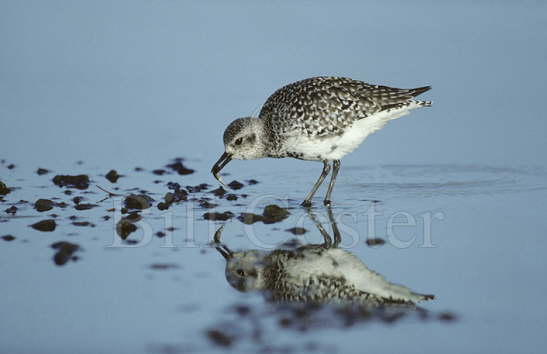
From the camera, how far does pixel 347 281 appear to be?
6973 millimetres

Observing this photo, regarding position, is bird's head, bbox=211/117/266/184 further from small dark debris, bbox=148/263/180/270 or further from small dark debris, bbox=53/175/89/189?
small dark debris, bbox=148/263/180/270

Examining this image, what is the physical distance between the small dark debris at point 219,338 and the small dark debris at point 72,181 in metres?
5.38

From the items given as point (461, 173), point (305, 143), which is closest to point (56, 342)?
point (305, 143)

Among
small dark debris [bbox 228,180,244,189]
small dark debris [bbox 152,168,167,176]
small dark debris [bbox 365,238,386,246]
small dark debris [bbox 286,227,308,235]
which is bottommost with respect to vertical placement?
small dark debris [bbox 365,238,386,246]

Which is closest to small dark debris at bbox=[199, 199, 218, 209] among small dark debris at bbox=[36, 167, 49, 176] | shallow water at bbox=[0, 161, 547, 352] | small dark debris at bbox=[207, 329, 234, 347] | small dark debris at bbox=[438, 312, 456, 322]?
shallow water at bbox=[0, 161, 547, 352]

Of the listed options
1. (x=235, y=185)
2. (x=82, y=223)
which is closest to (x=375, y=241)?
(x=235, y=185)

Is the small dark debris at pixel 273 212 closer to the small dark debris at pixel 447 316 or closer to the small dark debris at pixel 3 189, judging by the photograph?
the small dark debris at pixel 447 316

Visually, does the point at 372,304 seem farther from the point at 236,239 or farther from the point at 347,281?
the point at 236,239

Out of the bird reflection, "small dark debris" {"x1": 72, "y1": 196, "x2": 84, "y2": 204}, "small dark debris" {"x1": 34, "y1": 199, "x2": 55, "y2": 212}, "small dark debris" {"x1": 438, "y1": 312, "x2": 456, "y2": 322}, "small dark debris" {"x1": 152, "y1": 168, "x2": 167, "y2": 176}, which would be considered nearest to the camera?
"small dark debris" {"x1": 438, "y1": 312, "x2": 456, "y2": 322}

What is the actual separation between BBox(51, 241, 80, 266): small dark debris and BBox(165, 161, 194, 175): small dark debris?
3.83m

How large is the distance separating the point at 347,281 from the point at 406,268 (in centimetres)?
70

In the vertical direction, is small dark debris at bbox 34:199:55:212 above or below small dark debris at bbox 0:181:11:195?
below

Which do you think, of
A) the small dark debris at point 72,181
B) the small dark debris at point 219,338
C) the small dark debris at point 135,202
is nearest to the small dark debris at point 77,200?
the small dark debris at point 135,202

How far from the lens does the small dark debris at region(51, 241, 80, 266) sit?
7.47 m
